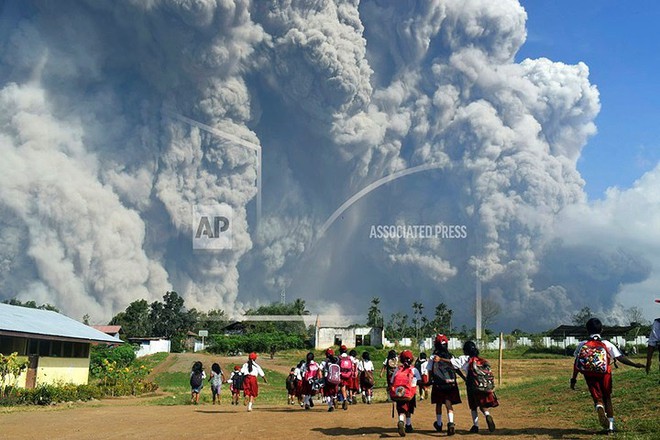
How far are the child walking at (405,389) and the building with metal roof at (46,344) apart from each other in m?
17.2

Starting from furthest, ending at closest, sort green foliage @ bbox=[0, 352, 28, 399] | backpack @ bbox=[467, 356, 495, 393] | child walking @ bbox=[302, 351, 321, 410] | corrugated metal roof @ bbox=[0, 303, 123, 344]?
corrugated metal roof @ bbox=[0, 303, 123, 344] < green foliage @ bbox=[0, 352, 28, 399] < child walking @ bbox=[302, 351, 321, 410] < backpack @ bbox=[467, 356, 495, 393]

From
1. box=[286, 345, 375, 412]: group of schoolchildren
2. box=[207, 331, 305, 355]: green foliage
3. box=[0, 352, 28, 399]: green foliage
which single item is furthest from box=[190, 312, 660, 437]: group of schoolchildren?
box=[207, 331, 305, 355]: green foliage

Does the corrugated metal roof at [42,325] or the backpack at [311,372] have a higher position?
the corrugated metal roof at [42,325]

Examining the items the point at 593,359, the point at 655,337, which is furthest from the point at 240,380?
the point at 655,337

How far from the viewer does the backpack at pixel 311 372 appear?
17500 mm

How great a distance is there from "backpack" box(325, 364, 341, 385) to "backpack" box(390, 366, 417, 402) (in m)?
4.66

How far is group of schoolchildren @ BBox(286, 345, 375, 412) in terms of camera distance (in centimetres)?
1645

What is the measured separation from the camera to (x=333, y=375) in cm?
1628

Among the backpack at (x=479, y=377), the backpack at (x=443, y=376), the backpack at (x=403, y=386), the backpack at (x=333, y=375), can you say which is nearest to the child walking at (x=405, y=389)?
the backpack at (x=403, y=386)

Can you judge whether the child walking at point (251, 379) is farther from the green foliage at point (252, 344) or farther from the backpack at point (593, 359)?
the green foliage at point (252, 344)

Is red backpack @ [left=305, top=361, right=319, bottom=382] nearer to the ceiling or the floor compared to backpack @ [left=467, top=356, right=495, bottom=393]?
nearer to the floor

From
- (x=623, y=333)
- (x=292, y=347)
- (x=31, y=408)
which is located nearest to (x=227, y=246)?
(x=292, y=347)

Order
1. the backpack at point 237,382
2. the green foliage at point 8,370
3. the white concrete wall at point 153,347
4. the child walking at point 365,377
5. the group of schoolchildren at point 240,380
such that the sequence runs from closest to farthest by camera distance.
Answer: the group of schoolchildren at point 240,380 < the child walking at point 365,377 < the backpack at point 237,382 < the green foliage at point 8,370 < the white concrete wall at point 153,347

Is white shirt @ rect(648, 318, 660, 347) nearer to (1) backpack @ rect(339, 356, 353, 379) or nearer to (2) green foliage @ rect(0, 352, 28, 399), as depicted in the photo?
(1) backpack @ rect(339, 356, 353, 379)
